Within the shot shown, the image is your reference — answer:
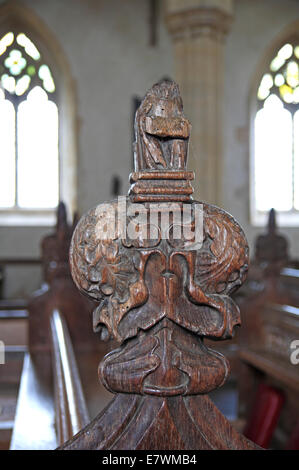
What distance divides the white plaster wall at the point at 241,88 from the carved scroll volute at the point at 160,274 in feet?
28.4

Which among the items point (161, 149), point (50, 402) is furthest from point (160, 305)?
point (50, 402)

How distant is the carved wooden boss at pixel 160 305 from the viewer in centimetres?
61

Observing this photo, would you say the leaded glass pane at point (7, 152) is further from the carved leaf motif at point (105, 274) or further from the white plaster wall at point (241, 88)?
the carved leaf motif at point (105, 274)

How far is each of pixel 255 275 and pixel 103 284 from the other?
327cm

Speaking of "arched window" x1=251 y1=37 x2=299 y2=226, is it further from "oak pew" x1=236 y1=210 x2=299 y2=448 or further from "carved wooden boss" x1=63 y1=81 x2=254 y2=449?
"carved wooden boss" x1=63 y1=81 x2=254 y2=449

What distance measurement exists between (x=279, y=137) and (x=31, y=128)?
4125 millimetres

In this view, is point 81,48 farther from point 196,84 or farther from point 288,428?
point 288,428

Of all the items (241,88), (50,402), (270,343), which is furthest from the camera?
(241,88)

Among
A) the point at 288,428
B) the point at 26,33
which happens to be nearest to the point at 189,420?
the point at 288,428

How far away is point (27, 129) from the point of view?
9.38 m

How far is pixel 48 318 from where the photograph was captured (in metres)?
3.27

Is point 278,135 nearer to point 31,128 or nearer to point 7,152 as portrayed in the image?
point 31,128

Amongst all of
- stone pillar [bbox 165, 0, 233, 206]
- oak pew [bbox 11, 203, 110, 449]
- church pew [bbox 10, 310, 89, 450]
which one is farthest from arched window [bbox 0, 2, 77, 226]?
church pew [bbox 10, 310, 89, 450]

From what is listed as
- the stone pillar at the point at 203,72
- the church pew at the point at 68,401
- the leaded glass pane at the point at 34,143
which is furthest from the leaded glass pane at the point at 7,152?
the church pew at the point at 68,401
